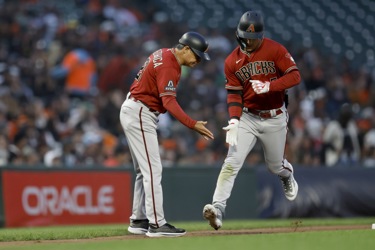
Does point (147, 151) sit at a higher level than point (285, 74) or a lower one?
lower

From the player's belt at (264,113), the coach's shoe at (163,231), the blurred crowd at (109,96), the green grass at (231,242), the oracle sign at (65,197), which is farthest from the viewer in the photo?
the blurred crowd at (109,96)

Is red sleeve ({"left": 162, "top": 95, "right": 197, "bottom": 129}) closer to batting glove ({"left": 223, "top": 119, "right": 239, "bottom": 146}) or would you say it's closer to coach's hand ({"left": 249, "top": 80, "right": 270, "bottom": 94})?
batting glove ({"left": 223, "top": 119, "right": 239, "bottom": 146})

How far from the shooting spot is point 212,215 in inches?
324

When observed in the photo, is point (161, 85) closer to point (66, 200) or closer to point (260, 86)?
point (260, 86)

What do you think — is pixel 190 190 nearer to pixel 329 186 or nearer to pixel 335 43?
pixel 329 186

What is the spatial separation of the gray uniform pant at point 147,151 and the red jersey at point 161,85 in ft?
0.35

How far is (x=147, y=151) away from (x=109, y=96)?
8.45m

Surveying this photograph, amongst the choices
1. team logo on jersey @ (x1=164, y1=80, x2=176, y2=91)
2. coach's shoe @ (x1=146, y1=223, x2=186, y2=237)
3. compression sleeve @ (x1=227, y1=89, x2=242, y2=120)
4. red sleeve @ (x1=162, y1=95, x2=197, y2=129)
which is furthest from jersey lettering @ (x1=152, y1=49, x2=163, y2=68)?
coach's shoe @ (x1=146, y1=223, x2=186, y2=237)

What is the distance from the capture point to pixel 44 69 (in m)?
16.7

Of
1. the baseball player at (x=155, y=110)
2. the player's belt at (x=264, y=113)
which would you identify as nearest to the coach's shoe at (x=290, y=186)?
→ the player's belt at (x=264, y=113)

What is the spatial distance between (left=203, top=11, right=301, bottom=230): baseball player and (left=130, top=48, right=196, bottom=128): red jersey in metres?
0.64

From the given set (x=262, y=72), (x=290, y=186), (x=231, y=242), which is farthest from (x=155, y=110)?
(x=290, y=186)

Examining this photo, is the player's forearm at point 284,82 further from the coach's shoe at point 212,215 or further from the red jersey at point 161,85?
the coach's shoe at point 212,215

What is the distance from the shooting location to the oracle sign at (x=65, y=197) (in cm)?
1316
